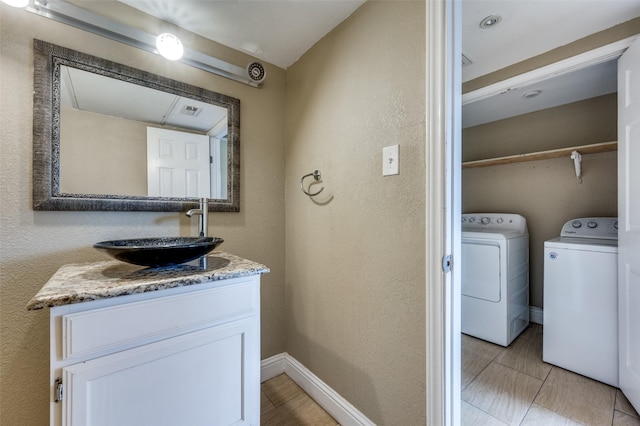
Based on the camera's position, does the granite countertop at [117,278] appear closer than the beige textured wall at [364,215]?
Yes

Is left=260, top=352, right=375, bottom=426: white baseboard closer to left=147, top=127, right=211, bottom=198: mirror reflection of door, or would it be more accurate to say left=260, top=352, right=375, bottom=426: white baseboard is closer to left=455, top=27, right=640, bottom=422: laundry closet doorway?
left=147, top=127, right=211, bottom=198: mirror reflection of door

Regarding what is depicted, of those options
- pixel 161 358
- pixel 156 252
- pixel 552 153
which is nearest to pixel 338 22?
pixel 156 252

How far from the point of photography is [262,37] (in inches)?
56.4

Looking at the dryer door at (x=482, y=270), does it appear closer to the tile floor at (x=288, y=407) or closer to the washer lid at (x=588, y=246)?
the washer lid at (x=588, y=246)

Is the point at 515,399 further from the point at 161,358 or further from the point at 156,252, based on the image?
the point at 156,252

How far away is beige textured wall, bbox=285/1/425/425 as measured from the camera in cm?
99

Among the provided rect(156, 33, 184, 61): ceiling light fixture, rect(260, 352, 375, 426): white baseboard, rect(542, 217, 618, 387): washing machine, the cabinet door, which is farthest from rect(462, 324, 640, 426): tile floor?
rect(156, 33, 184, 61): ceiling light fixture

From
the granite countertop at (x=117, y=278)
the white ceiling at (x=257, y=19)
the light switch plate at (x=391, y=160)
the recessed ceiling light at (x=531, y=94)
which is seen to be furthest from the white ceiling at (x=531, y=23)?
the granite countertop at (x=117, y=278)

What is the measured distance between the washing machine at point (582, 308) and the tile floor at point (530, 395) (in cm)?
11

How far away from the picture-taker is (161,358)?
813 mm

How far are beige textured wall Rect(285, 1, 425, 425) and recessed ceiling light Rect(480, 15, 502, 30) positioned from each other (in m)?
0.73

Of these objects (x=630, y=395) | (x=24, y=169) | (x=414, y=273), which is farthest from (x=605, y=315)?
(x=24, y=169)

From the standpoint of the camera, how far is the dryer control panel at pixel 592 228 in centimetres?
195

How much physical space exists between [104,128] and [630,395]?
121 inches
